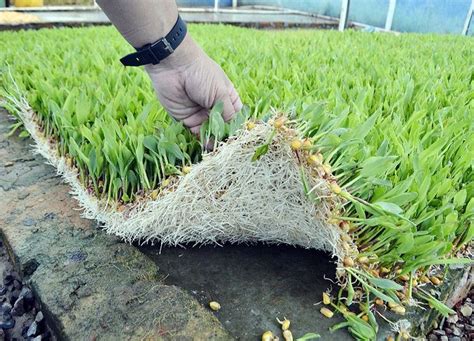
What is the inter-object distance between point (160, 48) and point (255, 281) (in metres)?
0.67

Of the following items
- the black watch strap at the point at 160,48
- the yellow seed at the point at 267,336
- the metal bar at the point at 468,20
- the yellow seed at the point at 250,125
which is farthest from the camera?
the metal bar at the point at 468,20

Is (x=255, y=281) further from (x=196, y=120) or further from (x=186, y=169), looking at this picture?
(x=196, y=120)

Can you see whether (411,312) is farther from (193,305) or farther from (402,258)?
(193,305)

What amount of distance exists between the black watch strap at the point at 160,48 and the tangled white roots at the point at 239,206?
0.31 metres

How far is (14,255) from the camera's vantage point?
121cm

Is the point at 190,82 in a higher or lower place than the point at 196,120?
higher

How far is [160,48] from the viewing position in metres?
1.19

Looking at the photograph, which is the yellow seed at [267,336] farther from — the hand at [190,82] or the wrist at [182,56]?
the wrist at [182,56]

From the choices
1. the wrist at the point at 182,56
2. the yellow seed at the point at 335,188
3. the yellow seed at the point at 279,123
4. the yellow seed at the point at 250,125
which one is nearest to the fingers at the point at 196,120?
the wrist at the point at 182,56

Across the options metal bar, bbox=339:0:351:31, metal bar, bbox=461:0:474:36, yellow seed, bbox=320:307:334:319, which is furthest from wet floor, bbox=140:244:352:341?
metal bar, bbox=339:0:351:31

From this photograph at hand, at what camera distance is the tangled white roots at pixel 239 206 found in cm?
104

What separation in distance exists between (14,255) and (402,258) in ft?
3.36

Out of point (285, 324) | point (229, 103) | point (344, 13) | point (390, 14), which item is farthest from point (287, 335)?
point (344, 13)

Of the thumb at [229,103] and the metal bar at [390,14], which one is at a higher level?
the thumb at [229,103]
